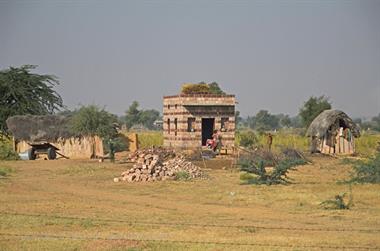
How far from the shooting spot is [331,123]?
4003cm

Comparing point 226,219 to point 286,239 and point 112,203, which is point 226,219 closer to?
point 286,239

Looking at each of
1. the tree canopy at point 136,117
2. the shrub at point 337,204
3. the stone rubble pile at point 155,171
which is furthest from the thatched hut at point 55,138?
the tree canopy at point 136,117

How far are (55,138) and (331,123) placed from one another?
55.2 feet

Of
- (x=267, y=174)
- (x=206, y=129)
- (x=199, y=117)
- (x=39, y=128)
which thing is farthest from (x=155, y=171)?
(x=206, y=129)

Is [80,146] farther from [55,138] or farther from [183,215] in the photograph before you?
[183,215]

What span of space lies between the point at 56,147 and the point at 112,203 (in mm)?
22156

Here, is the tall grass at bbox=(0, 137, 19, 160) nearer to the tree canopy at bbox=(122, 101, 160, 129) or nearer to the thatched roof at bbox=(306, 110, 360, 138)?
the thatched roof at bbox=(306, 110, 360, 138)

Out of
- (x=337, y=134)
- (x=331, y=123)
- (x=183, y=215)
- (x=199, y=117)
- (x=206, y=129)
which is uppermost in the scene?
(x=199, y=117)

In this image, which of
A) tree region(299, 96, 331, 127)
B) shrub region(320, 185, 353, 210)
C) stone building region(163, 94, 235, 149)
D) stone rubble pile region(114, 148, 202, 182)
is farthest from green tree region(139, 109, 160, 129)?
shrub region(320, 185, 353, 210)

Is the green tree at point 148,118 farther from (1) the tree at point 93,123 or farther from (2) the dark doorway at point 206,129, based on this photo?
(1) the tree at point 93,123

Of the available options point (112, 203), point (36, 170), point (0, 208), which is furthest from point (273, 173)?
point (36, 170)

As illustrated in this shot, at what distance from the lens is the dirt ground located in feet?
37.5

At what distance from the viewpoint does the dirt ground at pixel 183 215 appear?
11.4 meters

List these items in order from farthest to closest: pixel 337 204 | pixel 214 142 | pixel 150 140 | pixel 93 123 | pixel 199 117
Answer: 1. pixel 150 140
2. pixel 199 117
3. pixel 214 142
4. pixel 93 123
5. pixel 337 204
